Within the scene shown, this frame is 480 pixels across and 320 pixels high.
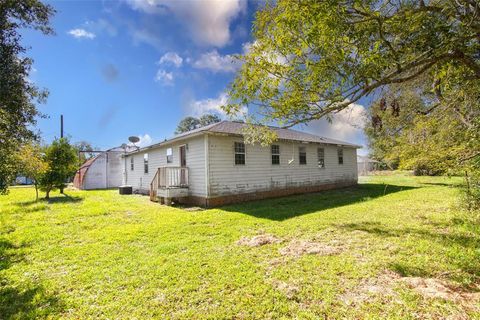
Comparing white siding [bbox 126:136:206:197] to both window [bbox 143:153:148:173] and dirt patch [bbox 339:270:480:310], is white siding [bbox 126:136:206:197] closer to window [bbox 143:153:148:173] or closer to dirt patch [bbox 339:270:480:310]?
window [bbox 143:153:148:173]

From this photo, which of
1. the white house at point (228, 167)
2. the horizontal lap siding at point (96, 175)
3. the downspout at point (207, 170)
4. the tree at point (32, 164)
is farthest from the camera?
the horizontal lap siding at point (96, 175)

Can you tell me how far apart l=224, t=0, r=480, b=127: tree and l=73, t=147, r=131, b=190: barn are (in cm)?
2134

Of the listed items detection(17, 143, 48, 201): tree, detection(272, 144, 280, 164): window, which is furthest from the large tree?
detection(17, 143, 48, 201): tree

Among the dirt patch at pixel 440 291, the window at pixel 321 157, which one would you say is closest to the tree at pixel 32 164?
the dirt patch at pixel 440 291

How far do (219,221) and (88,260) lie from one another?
360cm

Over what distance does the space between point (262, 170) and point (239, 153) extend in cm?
163

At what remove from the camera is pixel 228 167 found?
10.6 metres

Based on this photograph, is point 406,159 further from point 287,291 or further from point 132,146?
point 132,146

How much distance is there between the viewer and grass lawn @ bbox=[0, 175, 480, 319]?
2777mm

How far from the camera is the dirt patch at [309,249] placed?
4.38 meters

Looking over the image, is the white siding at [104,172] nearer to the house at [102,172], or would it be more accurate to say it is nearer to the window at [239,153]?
the house at [102,172]

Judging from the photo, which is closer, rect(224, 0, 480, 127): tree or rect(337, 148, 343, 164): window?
rect(224, 0, 480, 127): tree

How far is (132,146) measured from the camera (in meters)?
20.3

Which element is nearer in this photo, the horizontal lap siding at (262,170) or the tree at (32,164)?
the horizontal lap siding at (262,170)
